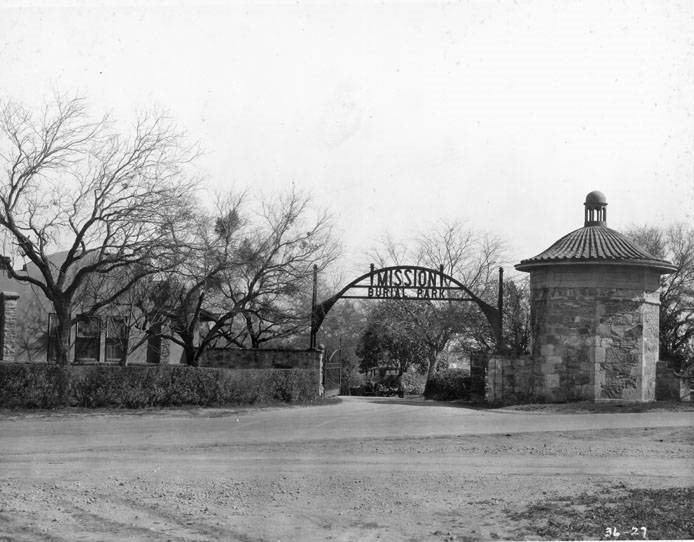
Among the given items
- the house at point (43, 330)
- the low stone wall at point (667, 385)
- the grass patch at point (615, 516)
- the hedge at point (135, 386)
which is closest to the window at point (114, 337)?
the house at point (43, 330)

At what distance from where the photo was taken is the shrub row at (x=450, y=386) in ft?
111

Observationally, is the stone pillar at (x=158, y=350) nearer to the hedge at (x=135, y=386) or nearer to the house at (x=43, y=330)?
the house at (x=43, y=330)

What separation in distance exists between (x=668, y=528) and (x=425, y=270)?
66.4 feet

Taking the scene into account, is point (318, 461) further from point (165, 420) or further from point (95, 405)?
point (95, 405)

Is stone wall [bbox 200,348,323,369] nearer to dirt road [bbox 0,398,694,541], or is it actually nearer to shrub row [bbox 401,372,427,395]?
dirt road [bbox 0,398,694,541]

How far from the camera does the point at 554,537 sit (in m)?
9.88

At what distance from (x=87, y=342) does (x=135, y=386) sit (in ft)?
48.6

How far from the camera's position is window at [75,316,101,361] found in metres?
37.3

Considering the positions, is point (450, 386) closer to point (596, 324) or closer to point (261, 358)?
point (261, 358)

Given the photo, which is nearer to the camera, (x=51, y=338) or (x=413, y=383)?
(x=51, y=338)

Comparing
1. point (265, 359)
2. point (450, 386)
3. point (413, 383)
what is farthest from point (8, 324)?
point (413, 383)

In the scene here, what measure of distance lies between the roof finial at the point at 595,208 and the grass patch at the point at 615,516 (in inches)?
720

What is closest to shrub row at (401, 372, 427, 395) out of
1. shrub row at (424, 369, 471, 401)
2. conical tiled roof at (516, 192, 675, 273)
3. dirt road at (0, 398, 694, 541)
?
shrub row at (424, 369, 471, 401)

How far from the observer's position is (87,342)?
3788 centimetres
